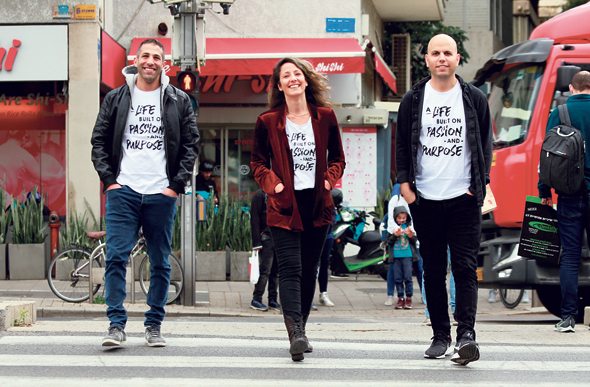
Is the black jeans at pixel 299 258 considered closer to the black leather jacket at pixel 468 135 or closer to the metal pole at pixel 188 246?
the black leather jacket at pixel 468 135

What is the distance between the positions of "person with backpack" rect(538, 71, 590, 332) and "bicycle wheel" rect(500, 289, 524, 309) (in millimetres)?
4002

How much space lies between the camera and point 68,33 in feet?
44.5

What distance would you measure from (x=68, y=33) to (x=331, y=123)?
9753 millimetres

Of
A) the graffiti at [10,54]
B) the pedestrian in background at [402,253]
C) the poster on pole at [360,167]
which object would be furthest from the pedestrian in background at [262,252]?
the poster on pole at [360,167]

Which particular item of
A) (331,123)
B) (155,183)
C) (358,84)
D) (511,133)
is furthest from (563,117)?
(358,84)

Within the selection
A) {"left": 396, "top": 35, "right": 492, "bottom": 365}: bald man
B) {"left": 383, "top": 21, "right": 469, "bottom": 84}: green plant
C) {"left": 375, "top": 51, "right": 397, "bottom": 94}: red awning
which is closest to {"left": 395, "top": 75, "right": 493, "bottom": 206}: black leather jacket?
{"left": 396, "top": 35, "right": 492, "bottom": 365}: bald man

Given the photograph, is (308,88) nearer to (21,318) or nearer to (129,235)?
(129,235)

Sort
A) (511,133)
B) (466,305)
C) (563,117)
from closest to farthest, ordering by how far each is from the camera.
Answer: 1. (466,305)
2. (563,117)
3. (511,133)

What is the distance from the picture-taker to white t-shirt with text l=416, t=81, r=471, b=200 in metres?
4.65

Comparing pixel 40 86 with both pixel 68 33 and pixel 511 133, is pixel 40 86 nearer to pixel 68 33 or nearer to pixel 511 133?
pixel 68 33

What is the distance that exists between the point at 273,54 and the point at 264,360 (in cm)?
1083

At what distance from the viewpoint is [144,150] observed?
5.00m

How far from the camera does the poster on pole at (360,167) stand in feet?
53.5

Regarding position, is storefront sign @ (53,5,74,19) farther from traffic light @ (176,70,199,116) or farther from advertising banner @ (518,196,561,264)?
advertising banner @ (518,196,561,264)
